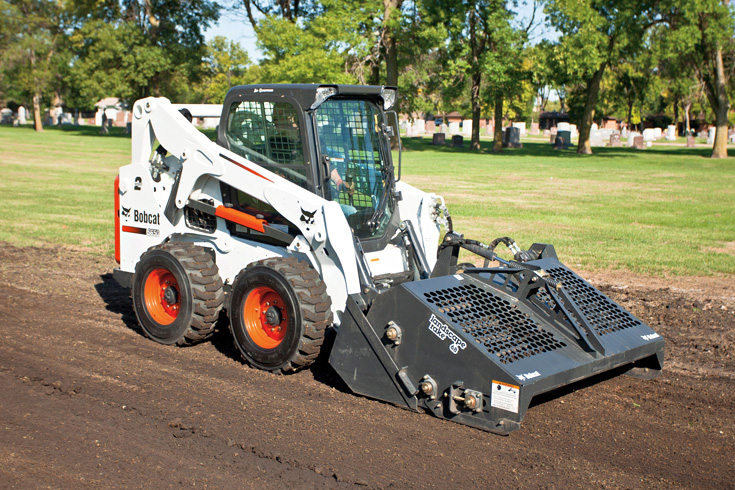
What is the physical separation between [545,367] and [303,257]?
226 centimetres

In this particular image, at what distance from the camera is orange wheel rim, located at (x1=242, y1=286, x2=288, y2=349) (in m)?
5.98

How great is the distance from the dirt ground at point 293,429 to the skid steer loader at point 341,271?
10.3 inches

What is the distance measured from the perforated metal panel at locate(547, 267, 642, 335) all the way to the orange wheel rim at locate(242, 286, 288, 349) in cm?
240

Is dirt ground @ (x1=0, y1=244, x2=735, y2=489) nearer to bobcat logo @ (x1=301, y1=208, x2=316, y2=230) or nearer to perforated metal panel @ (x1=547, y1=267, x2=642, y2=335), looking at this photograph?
perforated metal panel @ (x1=547, y1=267, x2=642, y2=335)

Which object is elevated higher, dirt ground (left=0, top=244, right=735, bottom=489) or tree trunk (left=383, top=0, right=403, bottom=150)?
tree trunk (left=383, top=0, right=403, bottom=150)

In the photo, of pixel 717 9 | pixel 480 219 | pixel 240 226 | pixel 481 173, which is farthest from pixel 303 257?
pixel 717 9

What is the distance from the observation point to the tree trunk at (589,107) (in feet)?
139

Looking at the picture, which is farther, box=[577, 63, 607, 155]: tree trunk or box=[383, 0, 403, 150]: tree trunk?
box=[577, 63, 607, 155]: tree trunk

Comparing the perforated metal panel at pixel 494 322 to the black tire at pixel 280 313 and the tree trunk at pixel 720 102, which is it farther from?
the tree trunk at pixel 720 102

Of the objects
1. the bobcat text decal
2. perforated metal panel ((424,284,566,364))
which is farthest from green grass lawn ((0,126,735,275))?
the bobcat text decal

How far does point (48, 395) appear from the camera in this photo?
5.50 metres

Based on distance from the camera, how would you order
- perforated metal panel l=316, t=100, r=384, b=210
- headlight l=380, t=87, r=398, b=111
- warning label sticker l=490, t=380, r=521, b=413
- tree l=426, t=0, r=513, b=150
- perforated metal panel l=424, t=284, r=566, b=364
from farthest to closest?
tree l=426, t=0, r=513, b=150 < headlight l=380, t=87, r=398, b=111 < perforated metal panel l=316, t=100, r=384, b=210 < perforated metal panel l=424, t=284, r=566, b=364 < warning label sticker l=490, t=380, r=521, b=413

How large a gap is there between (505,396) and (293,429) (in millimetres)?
1493

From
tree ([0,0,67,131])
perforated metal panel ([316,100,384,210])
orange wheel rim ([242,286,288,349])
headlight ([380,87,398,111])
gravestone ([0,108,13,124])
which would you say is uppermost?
tree ([0,0,67,131])
